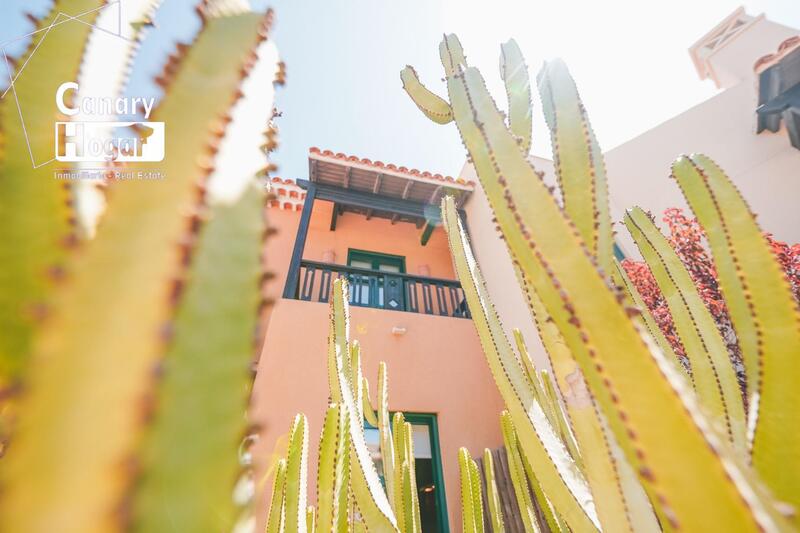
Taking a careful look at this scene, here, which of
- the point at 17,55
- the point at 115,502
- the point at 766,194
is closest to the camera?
the point at 115,502

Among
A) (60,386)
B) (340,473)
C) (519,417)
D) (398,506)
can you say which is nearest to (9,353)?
(60,386)

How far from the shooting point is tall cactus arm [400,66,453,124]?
1.59 metres

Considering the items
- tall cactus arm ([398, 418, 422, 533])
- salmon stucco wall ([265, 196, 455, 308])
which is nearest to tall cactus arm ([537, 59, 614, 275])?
tall cactus arm ([398, 418, 422, 533])

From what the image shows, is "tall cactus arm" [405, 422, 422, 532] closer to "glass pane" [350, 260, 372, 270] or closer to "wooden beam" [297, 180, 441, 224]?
"wooden beam" [297, 180, 441, 224]

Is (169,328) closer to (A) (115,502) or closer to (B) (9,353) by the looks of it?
(A) (115,502)

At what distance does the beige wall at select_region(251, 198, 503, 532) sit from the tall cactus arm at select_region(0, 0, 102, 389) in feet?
11.4

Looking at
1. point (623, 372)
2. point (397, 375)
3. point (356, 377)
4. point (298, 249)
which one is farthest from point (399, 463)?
point (298, 249)

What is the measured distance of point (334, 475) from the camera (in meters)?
1.13

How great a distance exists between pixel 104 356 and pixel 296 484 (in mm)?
1207

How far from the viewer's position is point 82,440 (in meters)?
0.27

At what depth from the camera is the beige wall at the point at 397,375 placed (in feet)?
12.9

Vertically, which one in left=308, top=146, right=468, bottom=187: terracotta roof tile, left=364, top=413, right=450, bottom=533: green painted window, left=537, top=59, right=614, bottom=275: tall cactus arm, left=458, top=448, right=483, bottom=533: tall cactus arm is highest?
left=308, top=146, right=468, bottom=187: terracotta roof tile

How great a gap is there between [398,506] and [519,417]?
0.87 m

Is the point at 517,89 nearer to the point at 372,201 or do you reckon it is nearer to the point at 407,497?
the point at 407,497
